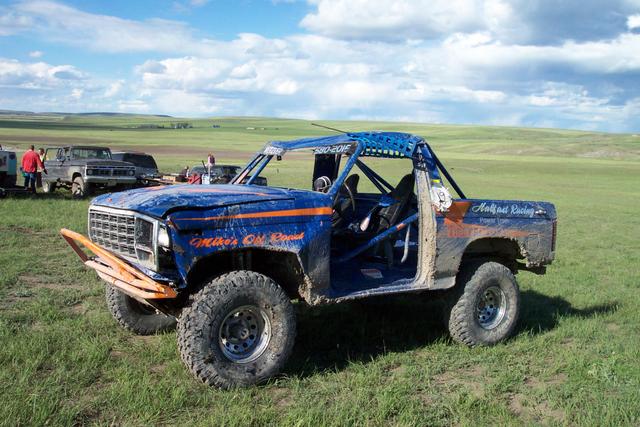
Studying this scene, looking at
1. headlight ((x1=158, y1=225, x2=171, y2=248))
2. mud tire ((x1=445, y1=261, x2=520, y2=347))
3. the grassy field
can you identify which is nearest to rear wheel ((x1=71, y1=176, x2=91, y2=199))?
the grassy field

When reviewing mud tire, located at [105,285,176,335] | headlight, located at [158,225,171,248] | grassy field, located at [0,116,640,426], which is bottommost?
grassy field, located at [0,116,640,426]

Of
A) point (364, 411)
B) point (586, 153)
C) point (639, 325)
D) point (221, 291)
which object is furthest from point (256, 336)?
point (586, 153)

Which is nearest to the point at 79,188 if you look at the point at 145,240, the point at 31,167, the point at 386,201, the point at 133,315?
the point at 31,167

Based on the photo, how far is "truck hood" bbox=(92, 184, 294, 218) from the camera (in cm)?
456

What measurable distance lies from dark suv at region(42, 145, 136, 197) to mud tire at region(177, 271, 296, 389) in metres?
15.5

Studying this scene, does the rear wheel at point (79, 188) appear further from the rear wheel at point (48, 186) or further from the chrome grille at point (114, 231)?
the chrome grille at point (114, 231)

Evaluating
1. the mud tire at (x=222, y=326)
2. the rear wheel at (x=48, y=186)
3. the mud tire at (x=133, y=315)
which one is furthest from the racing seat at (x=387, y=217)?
the rear wheel at (x=48, y=186)

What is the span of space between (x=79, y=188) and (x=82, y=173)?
53cm

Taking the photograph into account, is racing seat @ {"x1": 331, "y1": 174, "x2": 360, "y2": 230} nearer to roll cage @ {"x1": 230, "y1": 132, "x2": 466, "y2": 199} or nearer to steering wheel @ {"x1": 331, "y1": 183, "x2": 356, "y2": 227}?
steering wheel @ {"x1": 331, "y1": 183, "x2": 356, "y2": 227}

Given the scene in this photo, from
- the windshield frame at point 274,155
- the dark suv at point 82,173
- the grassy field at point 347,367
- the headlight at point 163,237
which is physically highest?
the windshield frame at point 274,155

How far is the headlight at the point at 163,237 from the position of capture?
14.5ft

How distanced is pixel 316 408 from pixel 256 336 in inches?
33.1

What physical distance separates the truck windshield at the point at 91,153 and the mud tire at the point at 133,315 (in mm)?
15548

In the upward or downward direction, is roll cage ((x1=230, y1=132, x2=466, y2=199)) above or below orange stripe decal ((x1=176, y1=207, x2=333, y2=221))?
above
